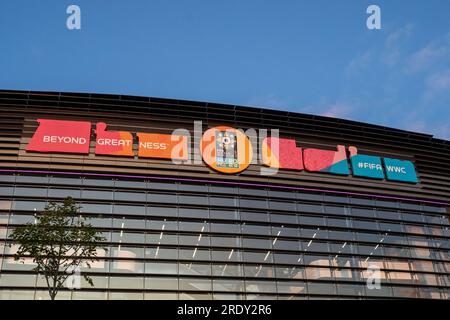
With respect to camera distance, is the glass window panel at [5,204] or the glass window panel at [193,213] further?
the glass window panel at [193,213]

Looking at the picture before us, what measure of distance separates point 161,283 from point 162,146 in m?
10.8

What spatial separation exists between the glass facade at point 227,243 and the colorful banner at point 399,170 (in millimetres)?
3280

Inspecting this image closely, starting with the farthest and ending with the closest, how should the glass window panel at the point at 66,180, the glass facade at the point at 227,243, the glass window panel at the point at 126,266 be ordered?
the glass window panel at the point at 66,180 → the glass facade at the point at 227,243 → the glass window panel at the point at 126,266

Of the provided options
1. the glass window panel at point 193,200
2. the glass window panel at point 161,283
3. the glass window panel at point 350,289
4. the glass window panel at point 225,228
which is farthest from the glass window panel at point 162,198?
the glass window panel at point 350,289

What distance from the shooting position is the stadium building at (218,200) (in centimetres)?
3256

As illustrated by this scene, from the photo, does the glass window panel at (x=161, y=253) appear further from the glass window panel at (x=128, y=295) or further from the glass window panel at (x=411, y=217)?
the glass window panel at (x=411, y=217)

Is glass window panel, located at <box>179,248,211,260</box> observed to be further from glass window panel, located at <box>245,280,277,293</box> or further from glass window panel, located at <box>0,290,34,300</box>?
glass window panel, located at <box>0,290,34,300</box>

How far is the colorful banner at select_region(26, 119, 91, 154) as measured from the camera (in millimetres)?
34594

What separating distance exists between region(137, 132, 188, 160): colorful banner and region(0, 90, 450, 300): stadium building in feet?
0.38

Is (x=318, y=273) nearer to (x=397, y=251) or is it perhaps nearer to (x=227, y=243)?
(x=227, y=243)

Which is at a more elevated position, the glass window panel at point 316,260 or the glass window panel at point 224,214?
the glass window panel at point 224,214
